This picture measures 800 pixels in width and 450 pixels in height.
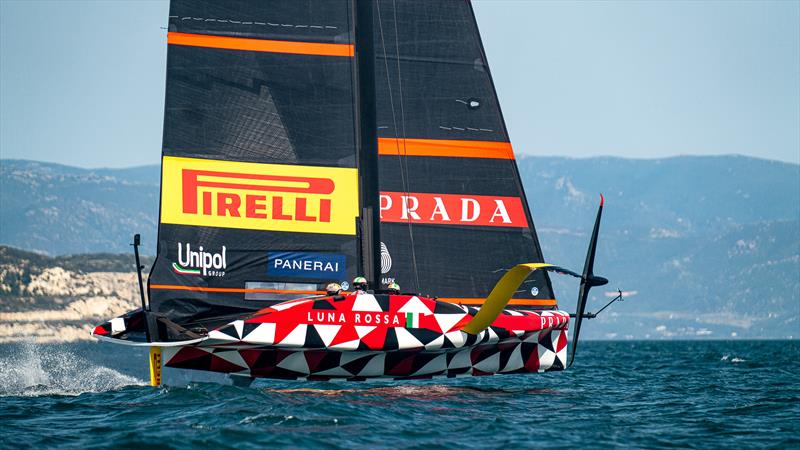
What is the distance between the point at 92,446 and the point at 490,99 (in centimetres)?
1183

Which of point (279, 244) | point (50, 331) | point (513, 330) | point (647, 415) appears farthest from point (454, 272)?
point (50, 331)

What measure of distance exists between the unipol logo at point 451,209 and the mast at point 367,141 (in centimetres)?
68

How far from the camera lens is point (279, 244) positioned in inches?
920

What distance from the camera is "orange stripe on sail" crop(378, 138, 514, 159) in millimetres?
24703

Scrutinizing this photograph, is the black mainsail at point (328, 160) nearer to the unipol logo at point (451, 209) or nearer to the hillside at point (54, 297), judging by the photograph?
the unipol logo at point (451, 209)

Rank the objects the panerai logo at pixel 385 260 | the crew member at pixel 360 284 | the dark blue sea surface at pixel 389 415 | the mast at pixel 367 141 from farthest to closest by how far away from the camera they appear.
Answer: the panerai logo at pixel 385 260, the mast at pixel 367 141, the crew member at pixel 360 284, the dark blue sea surface at pixel 389 415

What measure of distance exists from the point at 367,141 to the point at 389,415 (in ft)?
21.2

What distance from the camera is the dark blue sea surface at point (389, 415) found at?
1750 centimetres

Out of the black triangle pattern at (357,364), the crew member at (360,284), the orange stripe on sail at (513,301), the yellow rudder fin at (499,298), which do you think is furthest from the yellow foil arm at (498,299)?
the crew member at (360,284)

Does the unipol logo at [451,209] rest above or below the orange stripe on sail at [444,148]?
below

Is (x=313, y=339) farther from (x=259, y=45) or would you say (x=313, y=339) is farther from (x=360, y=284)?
(x=259, y=45)

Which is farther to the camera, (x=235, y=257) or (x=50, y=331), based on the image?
(x=50, y=331)

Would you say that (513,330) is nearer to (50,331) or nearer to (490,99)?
(490,99)

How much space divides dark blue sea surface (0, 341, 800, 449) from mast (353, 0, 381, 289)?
2.62 m
